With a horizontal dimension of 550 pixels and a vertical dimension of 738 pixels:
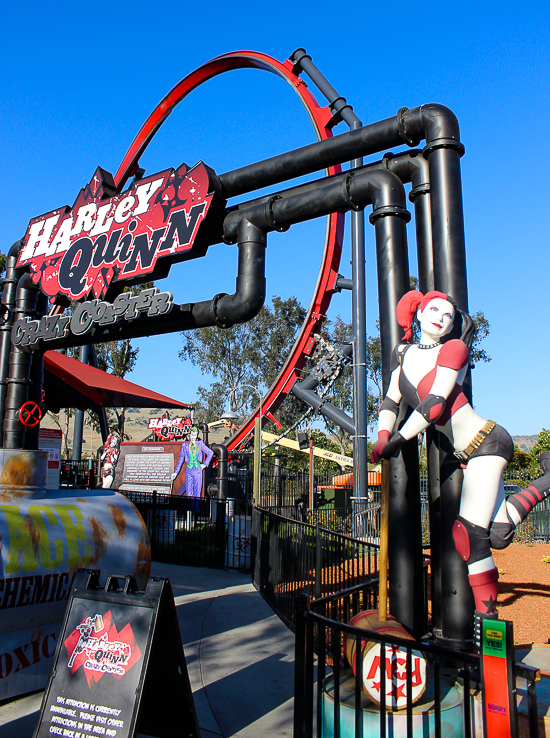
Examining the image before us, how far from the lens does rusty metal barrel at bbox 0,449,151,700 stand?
4590mm

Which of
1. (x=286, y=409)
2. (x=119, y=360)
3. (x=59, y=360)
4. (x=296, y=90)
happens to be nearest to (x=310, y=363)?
(x=286, y=409)

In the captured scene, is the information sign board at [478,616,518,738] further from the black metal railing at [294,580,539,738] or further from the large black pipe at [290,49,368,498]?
the large black pipe at [290,49,368,498]

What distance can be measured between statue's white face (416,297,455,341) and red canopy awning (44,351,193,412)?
1211 cm

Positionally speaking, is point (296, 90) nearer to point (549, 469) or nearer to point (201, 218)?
point (201, 218)

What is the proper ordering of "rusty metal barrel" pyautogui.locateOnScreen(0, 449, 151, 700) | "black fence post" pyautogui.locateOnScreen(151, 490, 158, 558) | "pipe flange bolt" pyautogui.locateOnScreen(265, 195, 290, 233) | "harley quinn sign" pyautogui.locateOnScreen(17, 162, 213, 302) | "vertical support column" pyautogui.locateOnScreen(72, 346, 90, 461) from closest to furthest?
1. "rusty metal barrel" pyautogui.locateOnScreen(0, 449, 151, 700)
2. "pipe flange bolt" pyautogui.locateOnScreen(265, 195, 290, 233)
3. "harley quinn sign" pyautogui.locateOnScreen(17, 162, 213, 302)
4. "black fence post" pyautogui.locateOnScreen(151, 490, 158, 558)
5. "vertical support column" pyautogui.locateOnScreen(72, 346, 90, 461)

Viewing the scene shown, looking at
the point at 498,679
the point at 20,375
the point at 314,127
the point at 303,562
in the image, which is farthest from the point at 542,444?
the point at 498,679

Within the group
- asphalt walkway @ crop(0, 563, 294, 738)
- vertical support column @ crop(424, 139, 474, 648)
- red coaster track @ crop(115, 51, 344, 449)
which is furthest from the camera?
red coaster track @ crop(115, 51, 344, 449)

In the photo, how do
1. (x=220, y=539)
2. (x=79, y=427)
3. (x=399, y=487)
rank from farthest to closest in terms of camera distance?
(x=79, y=427) → (x=220, y=539) → (x=399, y=487)

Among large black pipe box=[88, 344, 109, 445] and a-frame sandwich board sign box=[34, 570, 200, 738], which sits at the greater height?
large black pipe box=[88, 344, 109, 445]

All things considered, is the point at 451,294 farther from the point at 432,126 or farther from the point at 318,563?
the point at 318,563

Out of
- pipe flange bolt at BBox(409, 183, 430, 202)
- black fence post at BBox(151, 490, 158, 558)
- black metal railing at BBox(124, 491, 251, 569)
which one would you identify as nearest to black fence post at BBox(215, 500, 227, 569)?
black metal railing at BBox(124, 491, 251, 569)

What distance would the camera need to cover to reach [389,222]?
4.60m

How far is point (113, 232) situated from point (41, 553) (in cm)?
381

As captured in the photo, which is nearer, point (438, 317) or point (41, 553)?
point (438, 317)
